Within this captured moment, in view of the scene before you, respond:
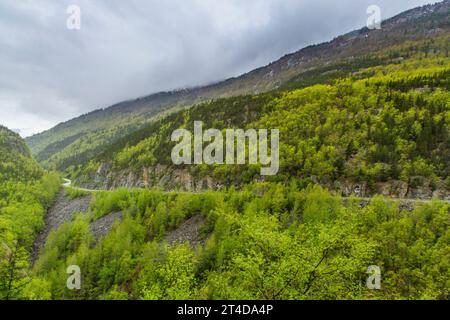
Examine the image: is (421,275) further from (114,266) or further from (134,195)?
(134,195)

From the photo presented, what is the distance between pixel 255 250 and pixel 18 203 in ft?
344

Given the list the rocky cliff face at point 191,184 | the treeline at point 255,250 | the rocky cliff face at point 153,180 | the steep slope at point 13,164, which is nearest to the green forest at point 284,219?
the treeline at point 255,250

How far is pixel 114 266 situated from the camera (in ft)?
178

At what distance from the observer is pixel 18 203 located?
98.1 m

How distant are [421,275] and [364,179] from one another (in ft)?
144

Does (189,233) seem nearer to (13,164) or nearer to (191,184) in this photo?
(191,184)

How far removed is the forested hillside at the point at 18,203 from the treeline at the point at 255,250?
9.47ft

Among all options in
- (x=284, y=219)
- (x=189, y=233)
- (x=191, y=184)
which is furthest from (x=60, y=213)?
(x=284, y=219)

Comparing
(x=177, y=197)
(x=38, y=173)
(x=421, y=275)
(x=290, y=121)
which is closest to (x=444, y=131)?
(x=290, y=121)

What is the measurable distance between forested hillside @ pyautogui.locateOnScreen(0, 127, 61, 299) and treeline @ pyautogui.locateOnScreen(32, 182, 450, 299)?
2.89 metres

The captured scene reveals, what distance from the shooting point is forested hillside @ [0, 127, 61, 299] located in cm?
2477

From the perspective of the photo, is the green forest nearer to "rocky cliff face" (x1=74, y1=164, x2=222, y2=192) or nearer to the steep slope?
the steep slope

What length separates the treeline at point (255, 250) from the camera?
14.9m

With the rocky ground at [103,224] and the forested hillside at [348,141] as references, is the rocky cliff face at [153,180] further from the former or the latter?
the rocky ground at [103,224]
